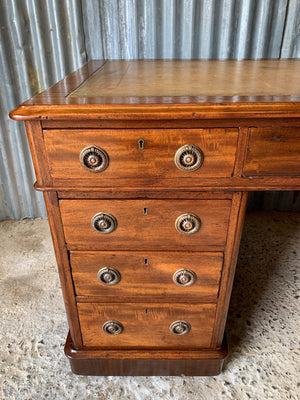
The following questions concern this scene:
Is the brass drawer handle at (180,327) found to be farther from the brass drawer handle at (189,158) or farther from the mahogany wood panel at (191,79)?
the mahogany wood panel at (191,79)

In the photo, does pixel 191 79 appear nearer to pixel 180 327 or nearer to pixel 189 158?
pixel 189 158

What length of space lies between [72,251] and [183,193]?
0.42 meters

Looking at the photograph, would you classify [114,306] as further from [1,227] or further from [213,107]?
[1,227]

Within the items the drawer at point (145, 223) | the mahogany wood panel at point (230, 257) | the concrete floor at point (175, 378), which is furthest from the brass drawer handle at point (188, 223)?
the concrete floor at point (175, 378)

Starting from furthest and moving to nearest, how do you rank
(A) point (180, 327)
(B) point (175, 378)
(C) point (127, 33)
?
(C) point (127, 33)
(B) point (175, 378)
(A) point (180, 327)

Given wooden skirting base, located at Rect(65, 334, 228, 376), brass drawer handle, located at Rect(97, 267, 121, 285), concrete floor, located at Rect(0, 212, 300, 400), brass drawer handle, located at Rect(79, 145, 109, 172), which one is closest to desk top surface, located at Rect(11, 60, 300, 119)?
brass drawer handle, located at Rect(79, 145, 109, 172)

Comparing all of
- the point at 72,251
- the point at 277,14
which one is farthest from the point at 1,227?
the point at 277,14

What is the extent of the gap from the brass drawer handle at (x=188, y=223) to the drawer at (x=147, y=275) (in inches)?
3.8

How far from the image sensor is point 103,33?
1769mm

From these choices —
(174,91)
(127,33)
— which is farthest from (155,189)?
(127,33)

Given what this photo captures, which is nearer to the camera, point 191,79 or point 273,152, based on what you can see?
point 273,152

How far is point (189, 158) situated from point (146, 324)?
683 millimetres

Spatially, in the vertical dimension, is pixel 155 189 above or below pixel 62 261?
above

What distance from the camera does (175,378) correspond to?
133cm
